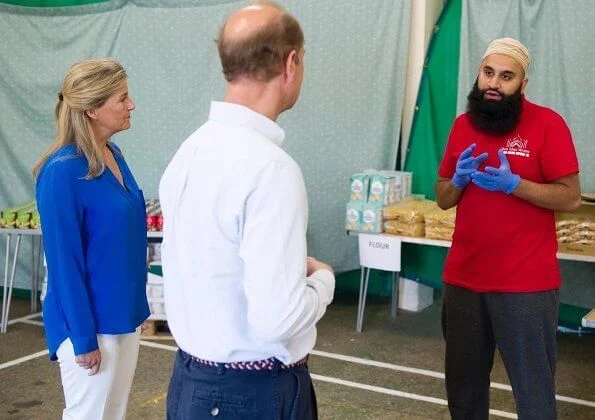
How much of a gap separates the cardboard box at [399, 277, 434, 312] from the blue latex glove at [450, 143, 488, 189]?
3.02 meters

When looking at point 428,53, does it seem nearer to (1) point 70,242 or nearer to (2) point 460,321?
(2) point 460,321

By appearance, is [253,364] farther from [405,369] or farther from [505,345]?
[405,369]

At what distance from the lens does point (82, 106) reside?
237cm

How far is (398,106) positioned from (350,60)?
1.53ft

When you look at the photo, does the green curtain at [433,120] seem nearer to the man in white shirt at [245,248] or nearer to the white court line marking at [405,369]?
the white court line marking at [405,369]

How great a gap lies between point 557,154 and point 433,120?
2.91 metres

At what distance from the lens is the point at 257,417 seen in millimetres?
1548

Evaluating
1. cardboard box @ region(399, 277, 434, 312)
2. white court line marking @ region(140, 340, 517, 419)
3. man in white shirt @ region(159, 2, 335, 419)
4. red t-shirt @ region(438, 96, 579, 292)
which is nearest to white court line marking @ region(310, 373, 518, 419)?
white court line marking @ region(140, 340, 517, 419)

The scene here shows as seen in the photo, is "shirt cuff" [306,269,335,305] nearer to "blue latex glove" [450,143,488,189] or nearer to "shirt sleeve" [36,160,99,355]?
"shirt sleeve" [36,160,99,355]

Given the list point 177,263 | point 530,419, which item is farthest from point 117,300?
point 530,419

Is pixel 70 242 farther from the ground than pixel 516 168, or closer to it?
closer to it

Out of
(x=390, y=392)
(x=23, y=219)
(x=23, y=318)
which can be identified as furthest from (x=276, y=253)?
(x=23, y=318)

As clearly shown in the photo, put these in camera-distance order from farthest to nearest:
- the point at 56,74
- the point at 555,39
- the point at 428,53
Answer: the point at 56,74 → the point at 428,53 → the point at 555,39

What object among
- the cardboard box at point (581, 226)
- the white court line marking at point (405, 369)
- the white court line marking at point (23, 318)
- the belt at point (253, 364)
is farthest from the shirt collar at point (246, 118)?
the white court line marking at point (23, 318)
